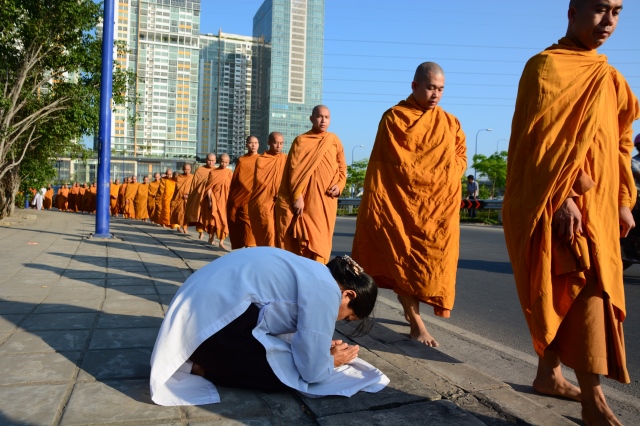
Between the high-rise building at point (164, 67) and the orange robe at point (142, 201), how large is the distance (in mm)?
35267

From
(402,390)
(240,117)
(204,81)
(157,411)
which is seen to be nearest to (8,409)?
(157,411)

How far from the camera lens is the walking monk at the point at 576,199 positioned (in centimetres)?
255

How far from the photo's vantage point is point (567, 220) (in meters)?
2.57

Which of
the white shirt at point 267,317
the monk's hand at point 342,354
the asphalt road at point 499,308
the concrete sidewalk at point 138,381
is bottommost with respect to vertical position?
the asphalt road at point 499,308

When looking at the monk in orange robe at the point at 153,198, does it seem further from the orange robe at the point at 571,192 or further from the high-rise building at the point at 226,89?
the high-rise building at the point at 226,89

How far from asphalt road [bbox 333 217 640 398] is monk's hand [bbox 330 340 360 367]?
1.62 meters

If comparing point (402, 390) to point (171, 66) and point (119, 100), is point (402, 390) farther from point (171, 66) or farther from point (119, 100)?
point (171, 66)

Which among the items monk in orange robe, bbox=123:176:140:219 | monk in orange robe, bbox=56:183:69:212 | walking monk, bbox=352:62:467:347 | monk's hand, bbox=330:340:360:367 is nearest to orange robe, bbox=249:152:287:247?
walking monk, bbox=352:62:467:347

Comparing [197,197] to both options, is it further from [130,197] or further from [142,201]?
[130,197]

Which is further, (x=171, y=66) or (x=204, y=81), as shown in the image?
(x=204, y=81)

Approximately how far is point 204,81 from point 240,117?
25.1 feet

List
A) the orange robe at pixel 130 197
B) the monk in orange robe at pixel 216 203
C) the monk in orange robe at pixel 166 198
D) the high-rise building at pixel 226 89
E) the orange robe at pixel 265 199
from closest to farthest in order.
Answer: the orange robe at pixel 265 199, the monk in orange robe at pixel 216 203, the monk in orange robe at pixel 166 198, the orange robe at pixel 130 197, the high-rise building at pixel 226 89

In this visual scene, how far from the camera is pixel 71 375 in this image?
9.60 feet

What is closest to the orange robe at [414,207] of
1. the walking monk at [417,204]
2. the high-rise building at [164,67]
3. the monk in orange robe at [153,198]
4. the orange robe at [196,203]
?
the walking monk at [417,204]
